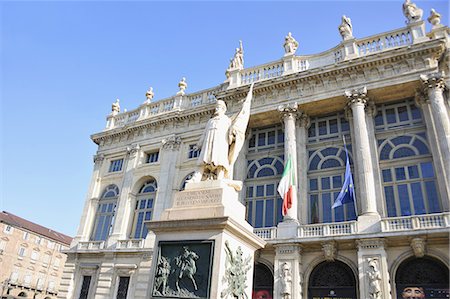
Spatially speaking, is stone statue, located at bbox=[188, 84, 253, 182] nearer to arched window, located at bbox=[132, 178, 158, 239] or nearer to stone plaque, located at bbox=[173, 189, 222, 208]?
stone plaque, located at bbox=[173, 189, 222, 208]

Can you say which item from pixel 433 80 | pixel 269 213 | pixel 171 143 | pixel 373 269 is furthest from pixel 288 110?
pixel 373 269

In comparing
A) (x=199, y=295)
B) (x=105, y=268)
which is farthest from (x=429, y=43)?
(x=105, y=268)

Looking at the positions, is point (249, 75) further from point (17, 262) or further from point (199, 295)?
point (17, 262)

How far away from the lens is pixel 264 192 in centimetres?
1944

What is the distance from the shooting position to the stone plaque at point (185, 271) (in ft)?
18.2

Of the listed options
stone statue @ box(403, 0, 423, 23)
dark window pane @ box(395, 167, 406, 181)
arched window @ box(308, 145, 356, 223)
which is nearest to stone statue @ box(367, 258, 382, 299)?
arched window @ box(308, 145, 356, 223)

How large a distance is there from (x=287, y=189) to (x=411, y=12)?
1170 centimetres

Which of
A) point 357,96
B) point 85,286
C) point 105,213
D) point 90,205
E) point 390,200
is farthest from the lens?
point 90,205

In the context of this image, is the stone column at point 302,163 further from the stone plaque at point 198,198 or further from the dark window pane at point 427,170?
the stone plaque at point 198,198

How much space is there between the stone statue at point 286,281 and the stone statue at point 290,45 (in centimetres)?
1265

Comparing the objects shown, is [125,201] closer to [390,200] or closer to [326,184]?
[326,184]

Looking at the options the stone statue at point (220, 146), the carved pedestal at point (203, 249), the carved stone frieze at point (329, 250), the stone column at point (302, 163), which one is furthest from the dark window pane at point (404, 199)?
the carved pedestal at point (203, 249)

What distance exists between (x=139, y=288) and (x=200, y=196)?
1553cm

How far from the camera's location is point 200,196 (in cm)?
646
